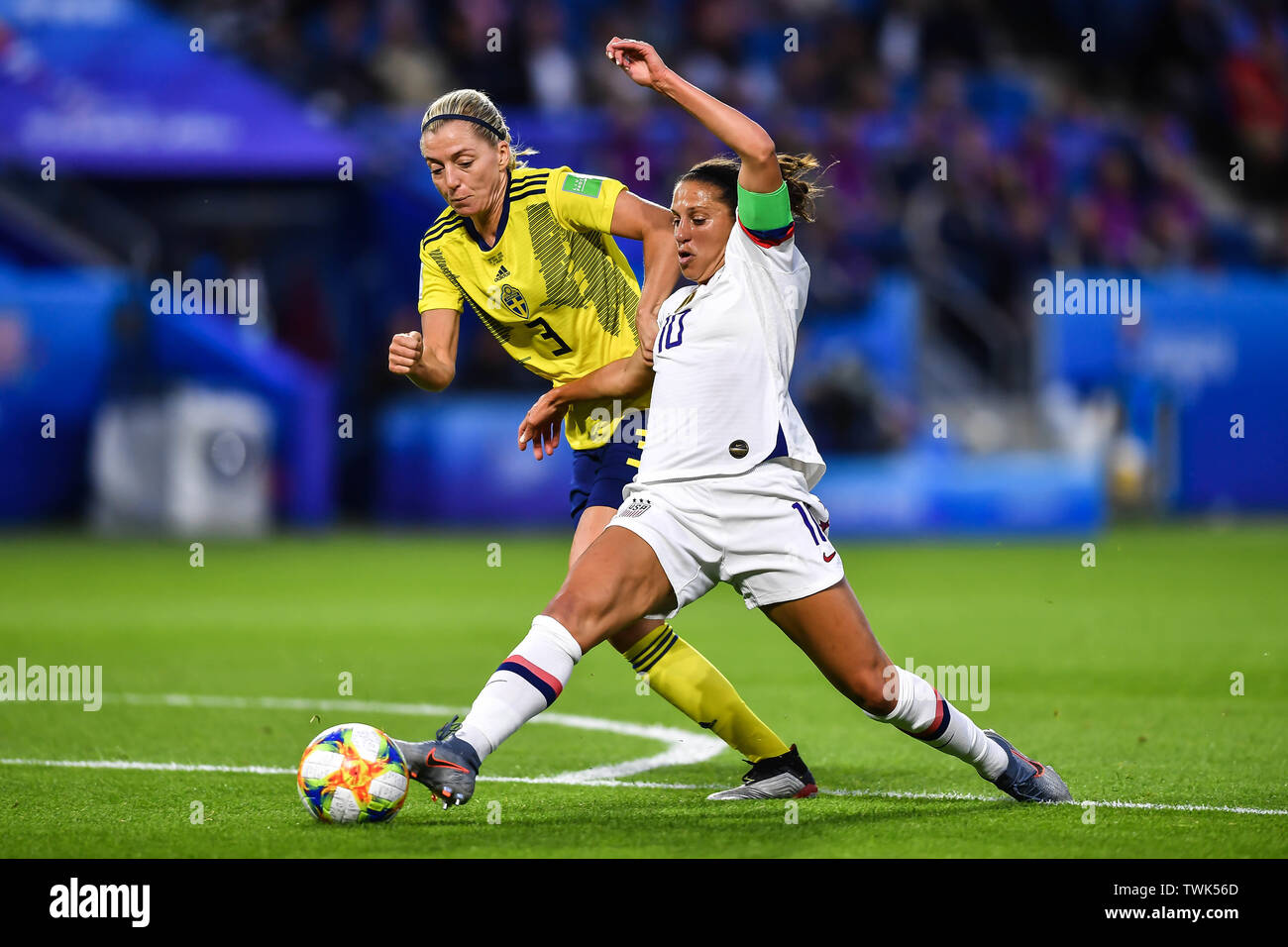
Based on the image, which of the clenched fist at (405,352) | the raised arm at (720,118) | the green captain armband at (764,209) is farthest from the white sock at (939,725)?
the clenched fist at (405,352)

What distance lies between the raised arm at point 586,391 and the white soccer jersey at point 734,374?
410 millimetres

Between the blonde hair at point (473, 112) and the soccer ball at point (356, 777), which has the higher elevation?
the blonde hair at point (473, 112)

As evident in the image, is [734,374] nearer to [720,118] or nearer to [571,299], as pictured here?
[720,118]

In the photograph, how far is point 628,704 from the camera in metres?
8.08

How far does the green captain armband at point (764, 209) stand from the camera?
495 centimetres

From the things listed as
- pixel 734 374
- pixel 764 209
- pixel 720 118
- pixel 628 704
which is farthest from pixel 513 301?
pixel 628 704

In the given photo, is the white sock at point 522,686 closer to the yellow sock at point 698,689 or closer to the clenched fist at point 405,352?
the yellow sock at point 698,689

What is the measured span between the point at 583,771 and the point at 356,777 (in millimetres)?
1393

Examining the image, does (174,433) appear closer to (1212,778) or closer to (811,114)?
(811,114)

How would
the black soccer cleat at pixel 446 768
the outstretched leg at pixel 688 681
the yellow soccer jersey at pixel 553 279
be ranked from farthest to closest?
the yellow soccer jersey at pixel 553 279, the outstretched leg at pixel 688 681, the black soccer cleat at pixel 446 768

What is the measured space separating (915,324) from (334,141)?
22.5 ft

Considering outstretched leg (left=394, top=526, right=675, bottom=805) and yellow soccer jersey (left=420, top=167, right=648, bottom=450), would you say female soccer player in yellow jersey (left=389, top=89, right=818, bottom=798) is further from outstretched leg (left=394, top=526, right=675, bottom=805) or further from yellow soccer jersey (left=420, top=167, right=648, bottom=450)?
outstretched leg (left=394, top=526, right=675, bottom=805)

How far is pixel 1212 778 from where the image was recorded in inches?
232
